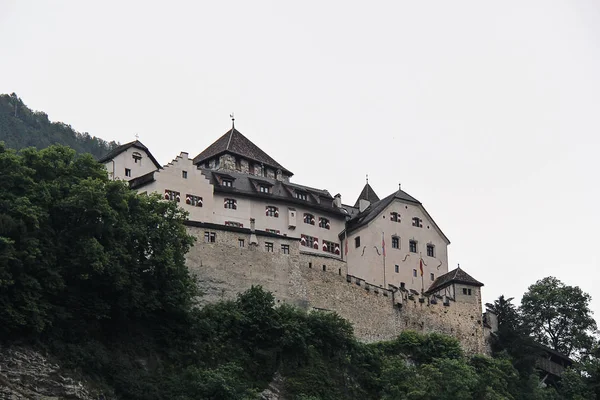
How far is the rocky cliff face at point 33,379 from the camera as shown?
153ft

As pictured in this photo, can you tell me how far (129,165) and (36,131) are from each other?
→ 78.9 meters

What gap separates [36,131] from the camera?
144625 millimetres

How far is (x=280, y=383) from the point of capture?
2266 inches

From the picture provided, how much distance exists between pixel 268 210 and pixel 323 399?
18323 mm

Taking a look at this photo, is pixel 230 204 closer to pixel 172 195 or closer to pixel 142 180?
pixel 172 195

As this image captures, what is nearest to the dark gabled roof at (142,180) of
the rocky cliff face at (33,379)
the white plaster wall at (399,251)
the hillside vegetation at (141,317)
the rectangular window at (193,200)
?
the rectangular window at (193,200)

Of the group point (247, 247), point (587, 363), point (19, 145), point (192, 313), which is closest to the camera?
point (192, 313)

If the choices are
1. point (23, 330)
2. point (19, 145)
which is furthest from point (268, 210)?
point (19, 145)

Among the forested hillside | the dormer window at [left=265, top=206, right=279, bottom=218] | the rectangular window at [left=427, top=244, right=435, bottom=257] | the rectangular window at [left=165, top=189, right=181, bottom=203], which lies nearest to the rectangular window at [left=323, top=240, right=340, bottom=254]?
the dormer window at [left=265, top=206, right=279, bottom=218]

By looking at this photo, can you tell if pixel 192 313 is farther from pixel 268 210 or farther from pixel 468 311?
pixel 468 311

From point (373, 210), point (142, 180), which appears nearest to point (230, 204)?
point (142, 180)

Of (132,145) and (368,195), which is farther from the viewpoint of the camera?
(368,195)

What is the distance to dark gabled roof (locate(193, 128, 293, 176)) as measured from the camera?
79.4 meters

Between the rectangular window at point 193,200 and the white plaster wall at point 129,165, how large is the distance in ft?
12.1
